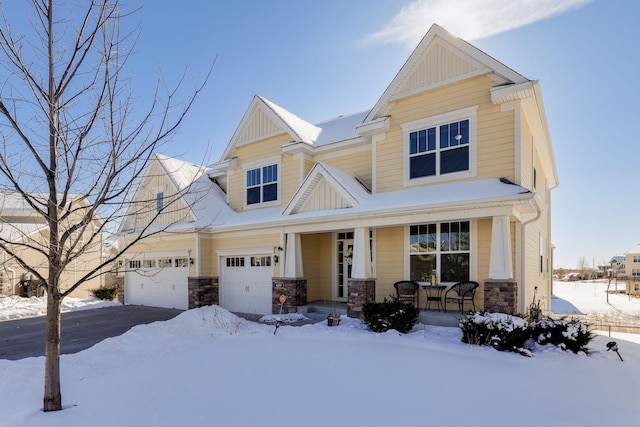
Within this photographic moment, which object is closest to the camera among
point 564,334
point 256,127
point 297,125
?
point 564,334

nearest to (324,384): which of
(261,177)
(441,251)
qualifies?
(441,251)

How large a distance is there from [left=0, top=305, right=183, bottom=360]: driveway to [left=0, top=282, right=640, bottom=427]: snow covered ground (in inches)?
52.8

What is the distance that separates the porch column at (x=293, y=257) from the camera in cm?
1174

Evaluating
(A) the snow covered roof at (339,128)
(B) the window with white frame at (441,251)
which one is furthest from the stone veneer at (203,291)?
(B) the window with white frame at (441,251)

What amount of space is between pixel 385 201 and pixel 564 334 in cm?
511

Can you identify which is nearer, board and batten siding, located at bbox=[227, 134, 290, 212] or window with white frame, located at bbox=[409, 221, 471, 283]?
window with white frame, located at bbox=[409, 221, 471, 283]

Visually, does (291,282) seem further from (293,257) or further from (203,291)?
(203,291)

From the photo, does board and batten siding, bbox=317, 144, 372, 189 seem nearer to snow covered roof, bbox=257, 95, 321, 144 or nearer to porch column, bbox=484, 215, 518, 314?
snow covered roof, bbox=257, 95, 321, 144

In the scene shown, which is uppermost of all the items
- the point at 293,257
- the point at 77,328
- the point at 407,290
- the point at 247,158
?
the point at 247,158

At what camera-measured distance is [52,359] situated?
4379 mm

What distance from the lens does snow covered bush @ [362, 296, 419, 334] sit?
8523 millimetres

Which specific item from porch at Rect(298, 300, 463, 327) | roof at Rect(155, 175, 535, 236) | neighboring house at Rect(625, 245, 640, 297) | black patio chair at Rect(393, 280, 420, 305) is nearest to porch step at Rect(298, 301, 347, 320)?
porch at Rect(298, 300, 463, 327)

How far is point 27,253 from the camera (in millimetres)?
19312

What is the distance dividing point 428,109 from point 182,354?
8.97m
